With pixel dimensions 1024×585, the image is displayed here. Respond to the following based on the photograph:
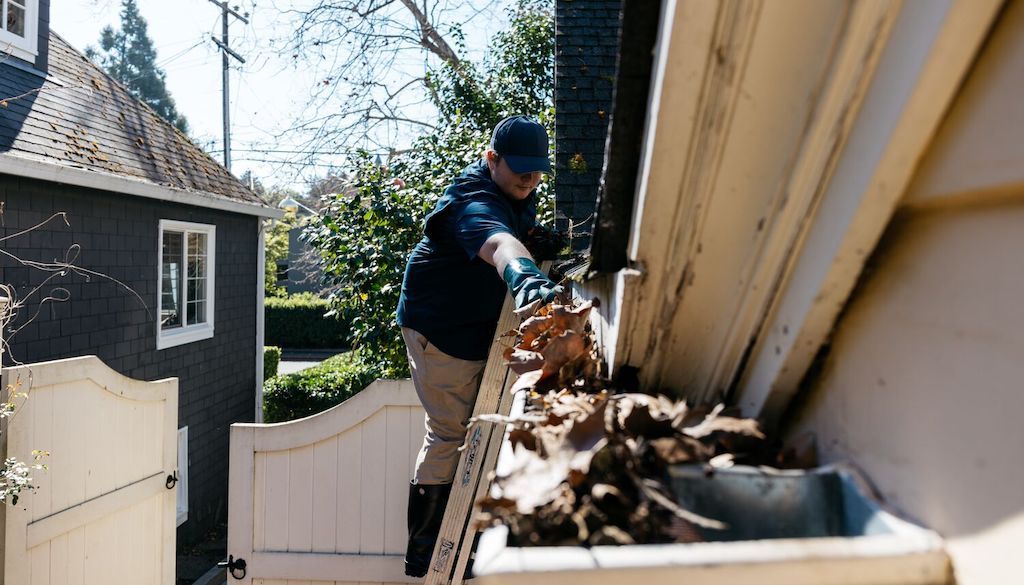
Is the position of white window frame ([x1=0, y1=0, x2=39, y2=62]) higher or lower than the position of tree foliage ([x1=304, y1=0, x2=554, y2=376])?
higher

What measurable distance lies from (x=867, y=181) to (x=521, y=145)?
210 cm

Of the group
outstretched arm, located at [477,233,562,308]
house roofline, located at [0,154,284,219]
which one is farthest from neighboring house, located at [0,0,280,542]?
outstretched arm, located at [477,233,562,308]

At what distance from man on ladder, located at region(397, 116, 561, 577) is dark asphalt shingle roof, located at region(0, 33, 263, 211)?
4.19 m

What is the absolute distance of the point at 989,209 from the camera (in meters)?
0.67

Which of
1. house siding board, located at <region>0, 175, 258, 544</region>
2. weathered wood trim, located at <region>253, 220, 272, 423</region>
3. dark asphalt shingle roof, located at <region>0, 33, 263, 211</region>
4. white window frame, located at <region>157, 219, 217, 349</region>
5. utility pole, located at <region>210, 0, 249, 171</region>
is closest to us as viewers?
house siding board, located at <region>0, 175, 258, 544</region>

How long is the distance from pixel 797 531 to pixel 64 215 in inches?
279

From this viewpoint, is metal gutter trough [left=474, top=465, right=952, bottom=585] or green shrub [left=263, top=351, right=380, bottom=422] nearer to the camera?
metal gutter trough [left=474, top=465, right=952, bottom=585]

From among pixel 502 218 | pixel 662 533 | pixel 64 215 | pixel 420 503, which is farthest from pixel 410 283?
pixel 64 215

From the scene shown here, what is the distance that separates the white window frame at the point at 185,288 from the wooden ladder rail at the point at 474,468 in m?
6.50

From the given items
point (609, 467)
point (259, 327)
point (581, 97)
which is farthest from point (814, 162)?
point (259, 327)

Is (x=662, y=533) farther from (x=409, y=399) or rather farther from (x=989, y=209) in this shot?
(x=409, y=399)

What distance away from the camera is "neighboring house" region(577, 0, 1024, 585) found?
655 mm

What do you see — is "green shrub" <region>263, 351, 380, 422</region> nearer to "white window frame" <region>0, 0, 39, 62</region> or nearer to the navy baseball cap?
"white window frame" <region>0, 0, 39, 62</region>

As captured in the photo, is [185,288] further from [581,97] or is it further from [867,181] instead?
[867,181]
